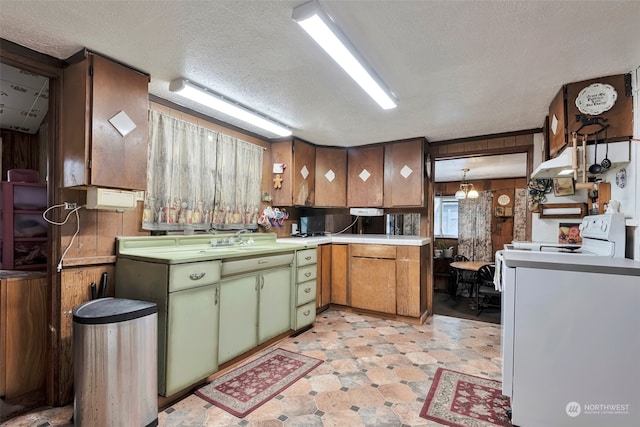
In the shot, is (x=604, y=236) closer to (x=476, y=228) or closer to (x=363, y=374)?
(x=363, y=374)

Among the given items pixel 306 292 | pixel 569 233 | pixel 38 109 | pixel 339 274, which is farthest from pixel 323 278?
pixel 38 109

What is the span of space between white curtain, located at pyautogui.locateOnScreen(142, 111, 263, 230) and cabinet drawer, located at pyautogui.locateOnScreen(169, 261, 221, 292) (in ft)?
2.50

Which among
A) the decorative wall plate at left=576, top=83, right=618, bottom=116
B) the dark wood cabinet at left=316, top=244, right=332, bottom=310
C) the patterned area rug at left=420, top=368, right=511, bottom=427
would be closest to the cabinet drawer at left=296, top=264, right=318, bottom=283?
the dark wood cabinet at left=316, top=244, right=332, bottom=310

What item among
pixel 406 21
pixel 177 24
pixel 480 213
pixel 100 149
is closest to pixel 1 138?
pixel 100 149

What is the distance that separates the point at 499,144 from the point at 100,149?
12.7ft

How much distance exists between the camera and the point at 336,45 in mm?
1722

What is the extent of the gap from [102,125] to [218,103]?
893 millimetres

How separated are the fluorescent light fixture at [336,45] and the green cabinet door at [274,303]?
5.76 feet

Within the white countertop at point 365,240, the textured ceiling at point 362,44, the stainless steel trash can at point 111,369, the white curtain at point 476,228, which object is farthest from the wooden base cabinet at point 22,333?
the white curtain at point 476,228

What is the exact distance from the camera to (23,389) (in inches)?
80.4

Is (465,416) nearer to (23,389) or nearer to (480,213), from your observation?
(23,389)

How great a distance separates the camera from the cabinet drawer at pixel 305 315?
315 centimetres

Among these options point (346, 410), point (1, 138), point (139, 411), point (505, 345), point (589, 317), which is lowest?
point (346, 410)

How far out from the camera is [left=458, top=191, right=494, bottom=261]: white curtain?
22.3ft
